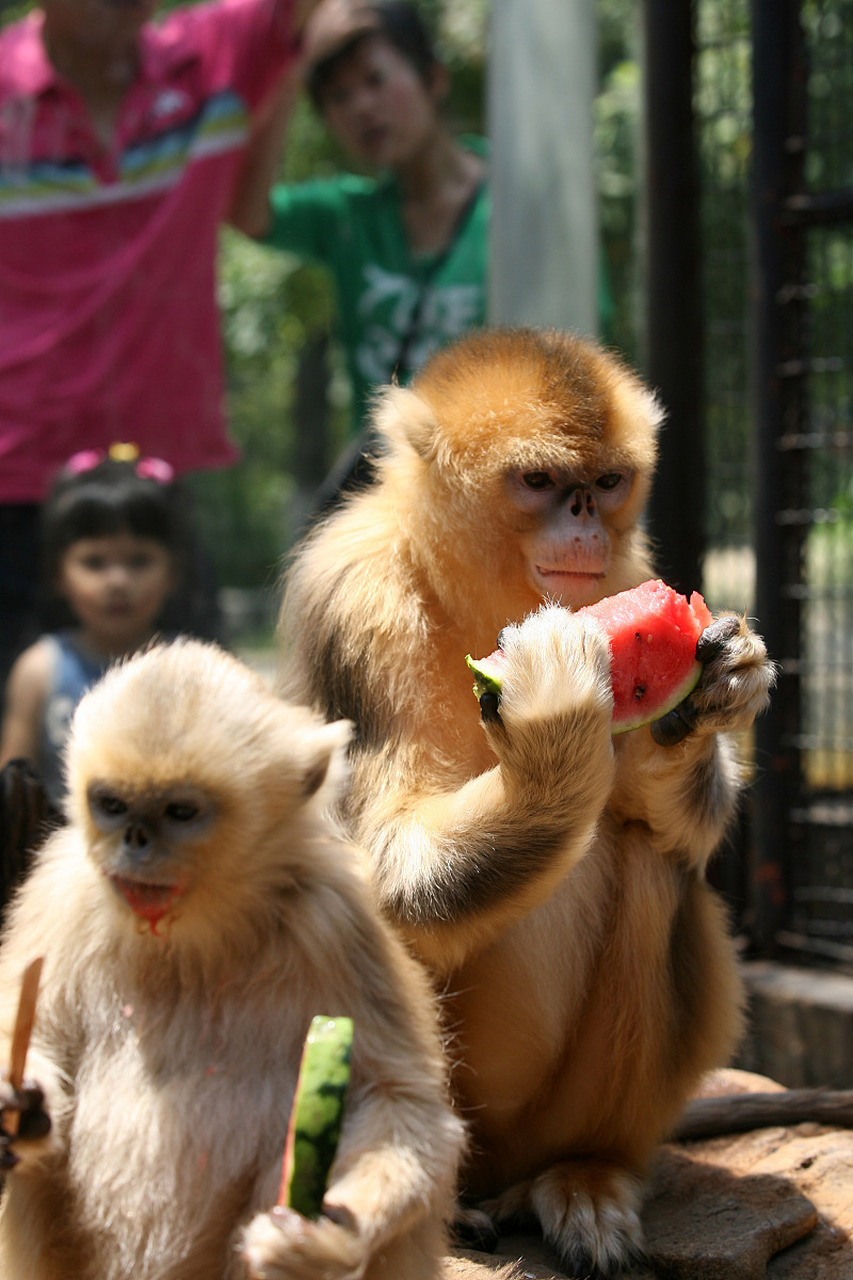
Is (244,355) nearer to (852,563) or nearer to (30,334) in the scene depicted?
(30,334)

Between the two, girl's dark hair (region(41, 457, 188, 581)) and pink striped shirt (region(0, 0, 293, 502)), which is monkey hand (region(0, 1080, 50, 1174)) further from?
pink striped shirt (region(0, 0, 293, 502))

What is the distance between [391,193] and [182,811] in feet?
15.2

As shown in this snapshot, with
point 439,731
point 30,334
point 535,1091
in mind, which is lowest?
point 535,1091

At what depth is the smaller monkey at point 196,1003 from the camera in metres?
2.45

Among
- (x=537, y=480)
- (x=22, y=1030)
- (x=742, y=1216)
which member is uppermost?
(x=537, y=480)

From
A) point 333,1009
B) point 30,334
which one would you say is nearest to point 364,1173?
point 333,1009

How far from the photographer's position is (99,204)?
6.34 m

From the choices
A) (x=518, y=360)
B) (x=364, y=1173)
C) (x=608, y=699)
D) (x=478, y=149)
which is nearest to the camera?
(x=364, y=1173)

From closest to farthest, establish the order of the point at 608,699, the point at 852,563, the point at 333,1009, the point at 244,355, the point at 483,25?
the point at 333,1009, the point at 608,699, the point at 852,563, the point at 483,25, the point at 244,355

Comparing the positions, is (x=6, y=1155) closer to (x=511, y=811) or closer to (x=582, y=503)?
(x=511, y=811)

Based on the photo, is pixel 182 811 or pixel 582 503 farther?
pixel 582 503

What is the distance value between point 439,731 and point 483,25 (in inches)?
433

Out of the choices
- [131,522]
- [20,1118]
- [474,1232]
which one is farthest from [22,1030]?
[131,522]

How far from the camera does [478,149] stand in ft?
25.1
